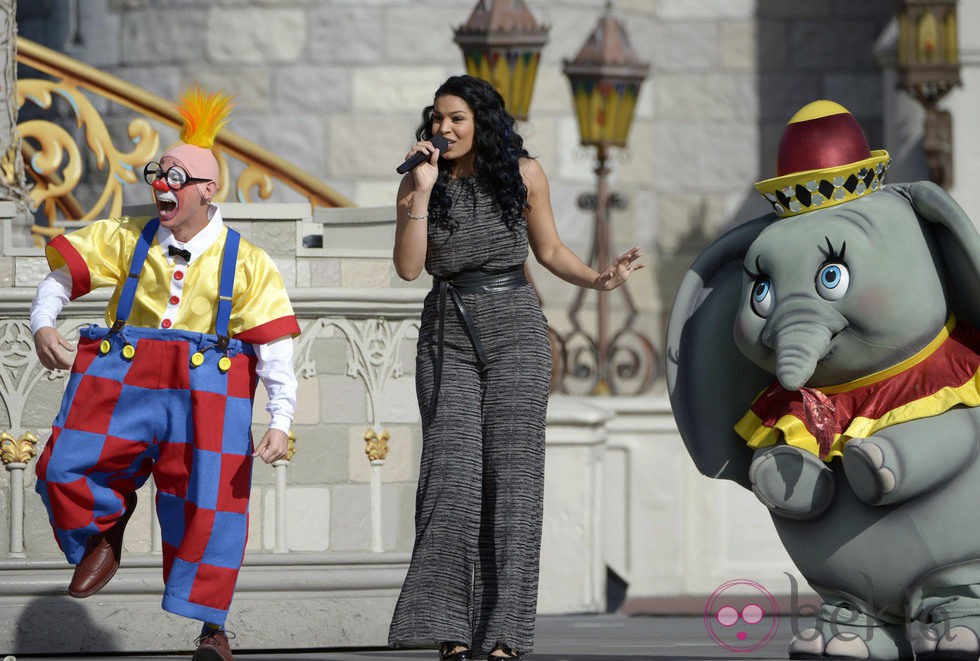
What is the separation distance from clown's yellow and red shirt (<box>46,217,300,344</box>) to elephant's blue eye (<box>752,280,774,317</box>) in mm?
1095

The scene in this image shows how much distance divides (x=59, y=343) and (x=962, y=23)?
595 cm

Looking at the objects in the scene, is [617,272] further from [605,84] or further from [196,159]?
[605,84]

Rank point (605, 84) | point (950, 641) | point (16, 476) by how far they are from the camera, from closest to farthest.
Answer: point (950, 641)
point (16, 476)
point (605, 84)

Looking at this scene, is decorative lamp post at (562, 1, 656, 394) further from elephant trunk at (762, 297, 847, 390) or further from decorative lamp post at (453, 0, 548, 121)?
elephant trunk at (762, 297, 847, 390)

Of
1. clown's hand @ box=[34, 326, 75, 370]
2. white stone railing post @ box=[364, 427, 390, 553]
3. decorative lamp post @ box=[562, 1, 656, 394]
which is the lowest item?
white stone railing post @ box=[364, 427, 390, 553]

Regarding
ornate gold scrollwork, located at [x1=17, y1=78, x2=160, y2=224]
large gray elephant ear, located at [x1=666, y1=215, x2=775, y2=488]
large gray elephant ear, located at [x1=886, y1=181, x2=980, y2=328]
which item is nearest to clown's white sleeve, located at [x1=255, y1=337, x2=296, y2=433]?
large gray elephant ear, located at [x1=666, y1=215, x2=775, y2=488]

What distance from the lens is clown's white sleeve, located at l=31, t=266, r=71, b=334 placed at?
4988 millimetres

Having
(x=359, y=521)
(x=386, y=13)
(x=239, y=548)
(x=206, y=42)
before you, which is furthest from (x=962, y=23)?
(x=239, y=548)

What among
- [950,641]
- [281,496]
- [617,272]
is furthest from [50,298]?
[950,641]

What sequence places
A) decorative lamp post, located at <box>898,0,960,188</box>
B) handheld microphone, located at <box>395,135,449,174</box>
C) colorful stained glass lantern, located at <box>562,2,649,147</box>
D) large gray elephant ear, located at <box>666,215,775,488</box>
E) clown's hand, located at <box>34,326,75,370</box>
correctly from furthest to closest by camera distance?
decorative lamp post, located at <box>898,0,960,188</box> < colorful stained glass lantern, located at <box>562,2,649,147</box> < large gray elephant ear, located at <box>666,215,775,488</box> < handheld microphone, located at <box>395,135,449,174</box> < clown's hand, located at <box>34,326,75,370</box>

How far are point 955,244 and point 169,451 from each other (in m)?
1.90

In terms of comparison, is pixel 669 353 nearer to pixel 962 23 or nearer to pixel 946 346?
pixel 946 346

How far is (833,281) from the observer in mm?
4945

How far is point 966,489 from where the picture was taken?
16.0ft
